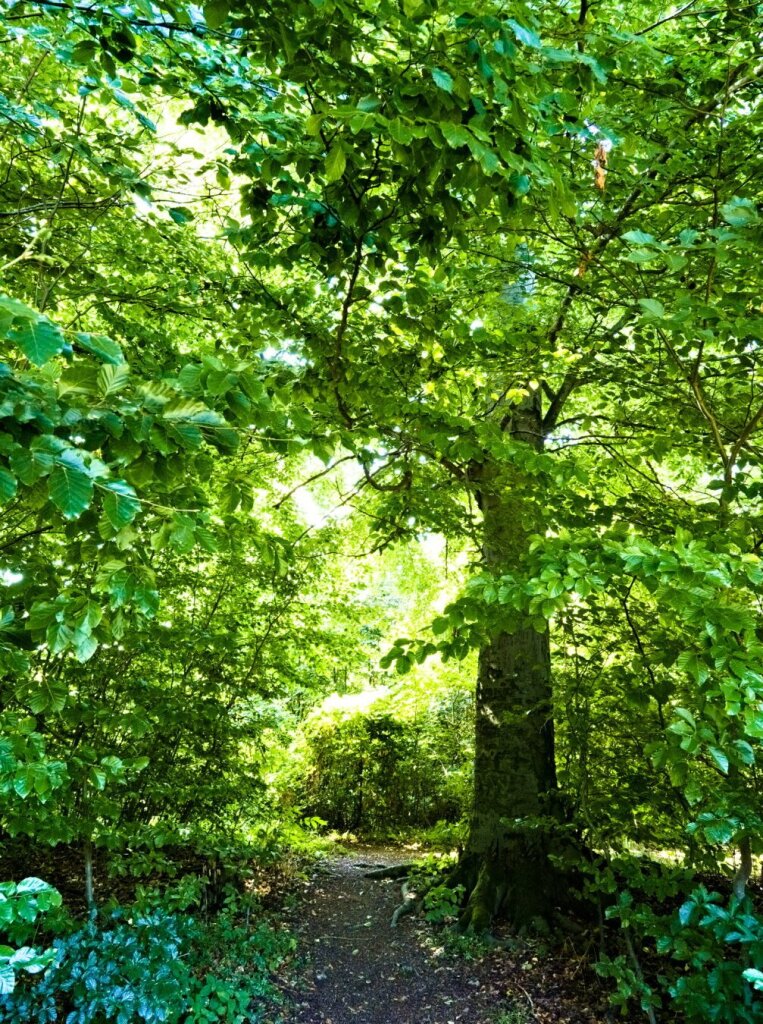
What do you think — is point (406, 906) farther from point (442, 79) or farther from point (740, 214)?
point (442, 79)

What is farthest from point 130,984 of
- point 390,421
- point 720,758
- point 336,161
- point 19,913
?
point 336,161

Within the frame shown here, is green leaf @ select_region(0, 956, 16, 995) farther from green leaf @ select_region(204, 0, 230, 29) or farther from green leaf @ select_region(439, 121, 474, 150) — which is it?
green leaf @ select_region(204, 0, 230, 29)

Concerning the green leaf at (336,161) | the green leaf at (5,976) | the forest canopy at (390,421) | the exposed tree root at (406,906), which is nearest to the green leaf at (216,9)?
the forest canopy at (390,421)

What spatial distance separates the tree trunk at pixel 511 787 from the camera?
15.6ft

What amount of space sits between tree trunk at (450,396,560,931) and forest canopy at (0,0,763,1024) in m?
0.03

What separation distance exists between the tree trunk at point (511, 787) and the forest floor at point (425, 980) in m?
0.31

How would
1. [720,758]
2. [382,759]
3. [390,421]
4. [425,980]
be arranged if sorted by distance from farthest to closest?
1. [382,759]
2. [425,980]
3. [390,421]
4. [720,758]

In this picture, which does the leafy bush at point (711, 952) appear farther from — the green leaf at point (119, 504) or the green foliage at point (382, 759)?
the green foliage at point (382, 759)

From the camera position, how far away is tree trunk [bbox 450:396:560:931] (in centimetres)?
475

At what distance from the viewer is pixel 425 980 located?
4309 millimetres

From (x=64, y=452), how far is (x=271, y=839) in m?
4.67

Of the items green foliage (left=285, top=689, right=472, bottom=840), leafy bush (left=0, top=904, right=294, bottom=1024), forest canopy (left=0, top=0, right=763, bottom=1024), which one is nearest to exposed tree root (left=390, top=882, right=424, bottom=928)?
forest canopy (left=0, top=0, right=763, bottom=1024)

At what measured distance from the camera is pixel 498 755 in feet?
16.8

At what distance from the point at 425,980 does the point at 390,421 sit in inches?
154
